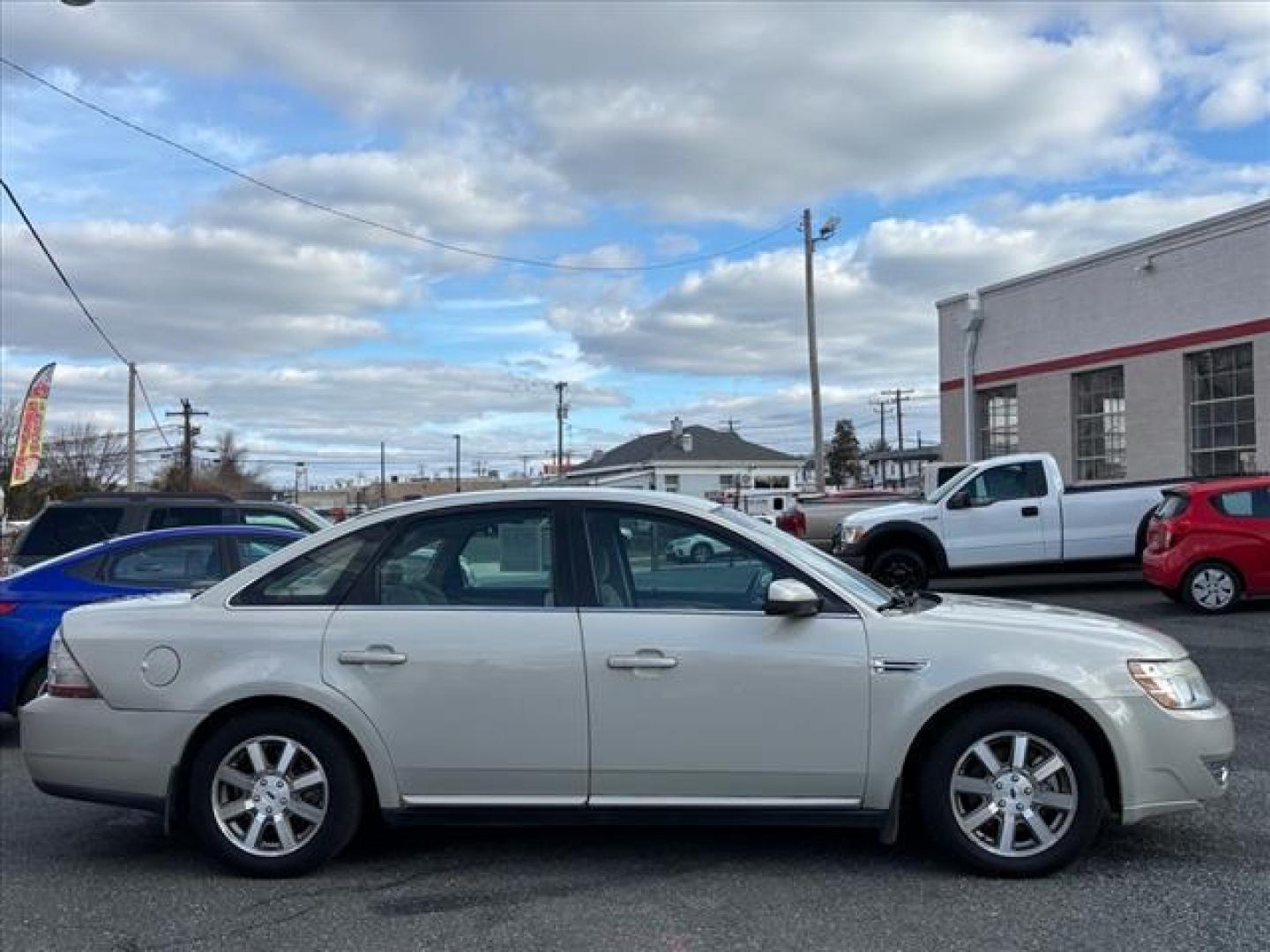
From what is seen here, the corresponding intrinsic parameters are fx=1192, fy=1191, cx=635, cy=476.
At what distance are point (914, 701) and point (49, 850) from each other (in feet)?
13.4

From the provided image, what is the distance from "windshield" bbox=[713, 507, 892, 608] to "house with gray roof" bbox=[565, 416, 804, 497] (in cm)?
5261

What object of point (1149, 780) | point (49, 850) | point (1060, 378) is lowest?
point (49, 850)

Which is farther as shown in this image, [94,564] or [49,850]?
[94,564]

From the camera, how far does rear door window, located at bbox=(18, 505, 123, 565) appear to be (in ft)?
34.7

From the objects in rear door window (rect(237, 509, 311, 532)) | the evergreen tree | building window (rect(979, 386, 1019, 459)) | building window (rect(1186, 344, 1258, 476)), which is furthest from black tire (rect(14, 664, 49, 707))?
the evergreen tree

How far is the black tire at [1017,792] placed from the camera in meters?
4.75

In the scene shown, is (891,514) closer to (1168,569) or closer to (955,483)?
(955,483)

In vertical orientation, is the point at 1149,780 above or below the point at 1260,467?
below

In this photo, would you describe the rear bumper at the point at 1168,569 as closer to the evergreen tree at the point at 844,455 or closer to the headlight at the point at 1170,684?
the headlight at the point at 1170,684

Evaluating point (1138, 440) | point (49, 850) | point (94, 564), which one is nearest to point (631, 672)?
point (49, 850)

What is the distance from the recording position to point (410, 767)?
494 centimetres

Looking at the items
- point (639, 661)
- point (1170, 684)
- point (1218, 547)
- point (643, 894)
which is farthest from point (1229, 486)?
point (643, 894)

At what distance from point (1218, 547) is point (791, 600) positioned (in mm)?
9766

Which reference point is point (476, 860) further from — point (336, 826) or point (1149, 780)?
point (1149, 780)
